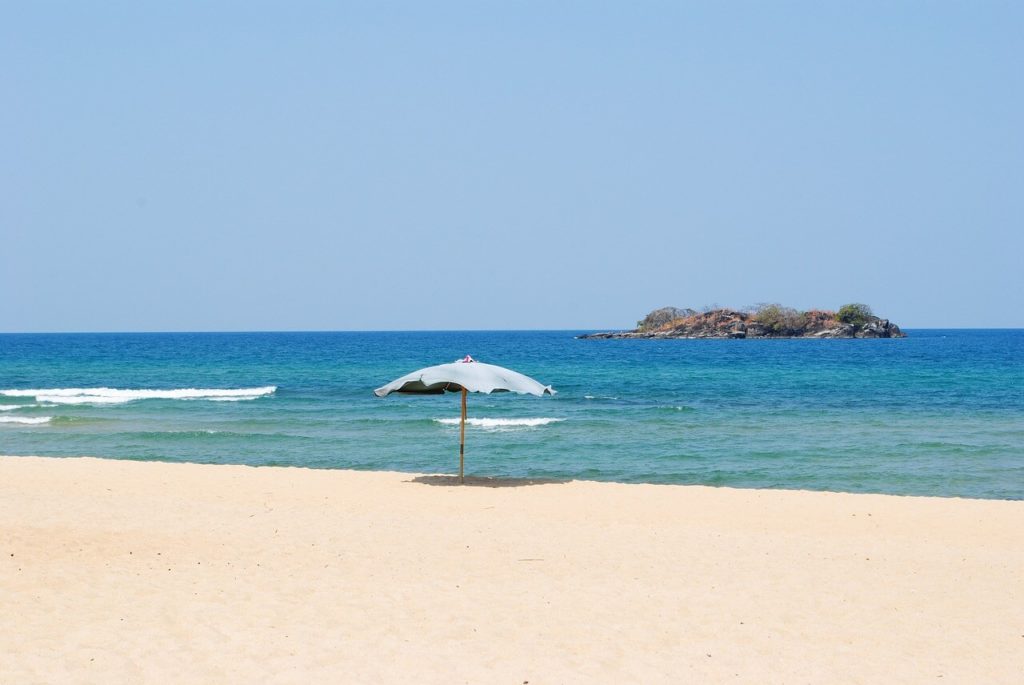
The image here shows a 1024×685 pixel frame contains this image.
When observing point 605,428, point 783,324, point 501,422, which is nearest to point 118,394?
point 501,422

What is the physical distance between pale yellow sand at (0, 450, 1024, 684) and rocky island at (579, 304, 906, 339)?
352 feet

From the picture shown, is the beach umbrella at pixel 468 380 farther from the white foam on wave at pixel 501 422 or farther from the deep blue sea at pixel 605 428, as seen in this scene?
the white foam on wave at pixel 501 422

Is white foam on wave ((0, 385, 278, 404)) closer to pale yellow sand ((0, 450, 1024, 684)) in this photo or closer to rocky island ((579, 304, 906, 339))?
pale yellow sand ((0, 450, 1024, 684))

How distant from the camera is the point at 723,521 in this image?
1291 cm

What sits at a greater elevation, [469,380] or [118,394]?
[469,380]

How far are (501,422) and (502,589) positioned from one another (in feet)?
63.1

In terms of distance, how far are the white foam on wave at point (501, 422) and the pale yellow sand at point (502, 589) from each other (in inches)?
499

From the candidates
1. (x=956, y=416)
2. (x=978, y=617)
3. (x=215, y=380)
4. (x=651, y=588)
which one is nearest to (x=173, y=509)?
(x=651, y=588)

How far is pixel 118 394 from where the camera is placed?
131ft

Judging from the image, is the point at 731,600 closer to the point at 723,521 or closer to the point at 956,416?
the point at 723,521

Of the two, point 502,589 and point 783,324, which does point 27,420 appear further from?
point 783,324

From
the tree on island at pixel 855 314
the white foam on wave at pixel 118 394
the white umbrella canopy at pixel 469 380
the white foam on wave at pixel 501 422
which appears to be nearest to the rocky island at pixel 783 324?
the tree on island at pixel 855 314

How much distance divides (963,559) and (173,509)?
971 cm

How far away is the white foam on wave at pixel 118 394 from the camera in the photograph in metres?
37.1
